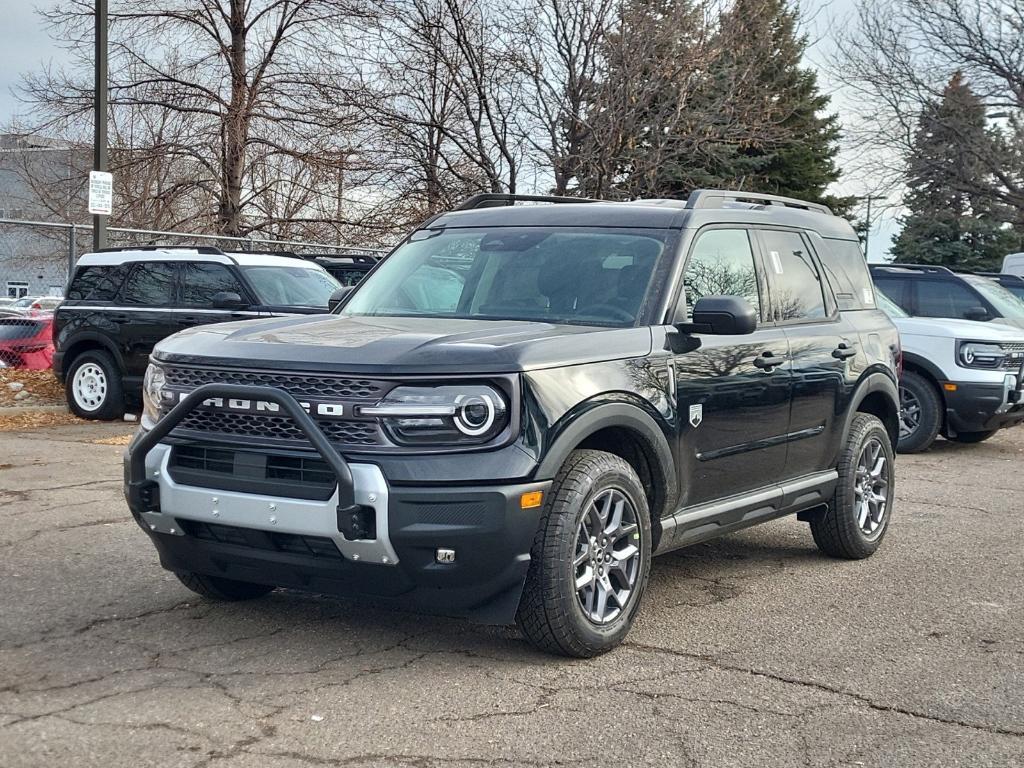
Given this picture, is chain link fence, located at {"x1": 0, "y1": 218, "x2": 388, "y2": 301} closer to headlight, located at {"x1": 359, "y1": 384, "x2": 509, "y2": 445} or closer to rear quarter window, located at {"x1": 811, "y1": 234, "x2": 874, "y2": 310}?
rear quarter window, located at {"x1": 811, "y1": 234, "x2": 874, "y2": 310}

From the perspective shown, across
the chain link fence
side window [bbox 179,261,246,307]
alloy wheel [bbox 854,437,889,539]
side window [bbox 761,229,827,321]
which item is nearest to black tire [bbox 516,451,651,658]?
side window [bbox 761,229,827,321]

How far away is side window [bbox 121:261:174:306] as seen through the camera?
12.5 m

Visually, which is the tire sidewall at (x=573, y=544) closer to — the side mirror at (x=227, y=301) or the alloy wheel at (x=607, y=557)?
the alloy wheel at (x=607, y=557)

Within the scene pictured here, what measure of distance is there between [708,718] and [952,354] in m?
8.75

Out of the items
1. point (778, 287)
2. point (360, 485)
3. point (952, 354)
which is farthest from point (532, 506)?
point (952, 354)

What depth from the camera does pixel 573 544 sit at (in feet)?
14.8

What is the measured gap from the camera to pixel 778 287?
20.5 feet

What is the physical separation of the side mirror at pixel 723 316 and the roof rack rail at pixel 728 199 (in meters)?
0.76

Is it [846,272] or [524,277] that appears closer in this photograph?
[524,277]

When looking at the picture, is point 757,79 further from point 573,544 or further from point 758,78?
point 573,544

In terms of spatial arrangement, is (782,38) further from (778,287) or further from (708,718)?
(708,718)

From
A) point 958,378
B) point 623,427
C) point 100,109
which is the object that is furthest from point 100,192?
point 623,427

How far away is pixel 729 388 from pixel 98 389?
887cm

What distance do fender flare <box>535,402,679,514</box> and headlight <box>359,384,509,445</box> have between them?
247mm
